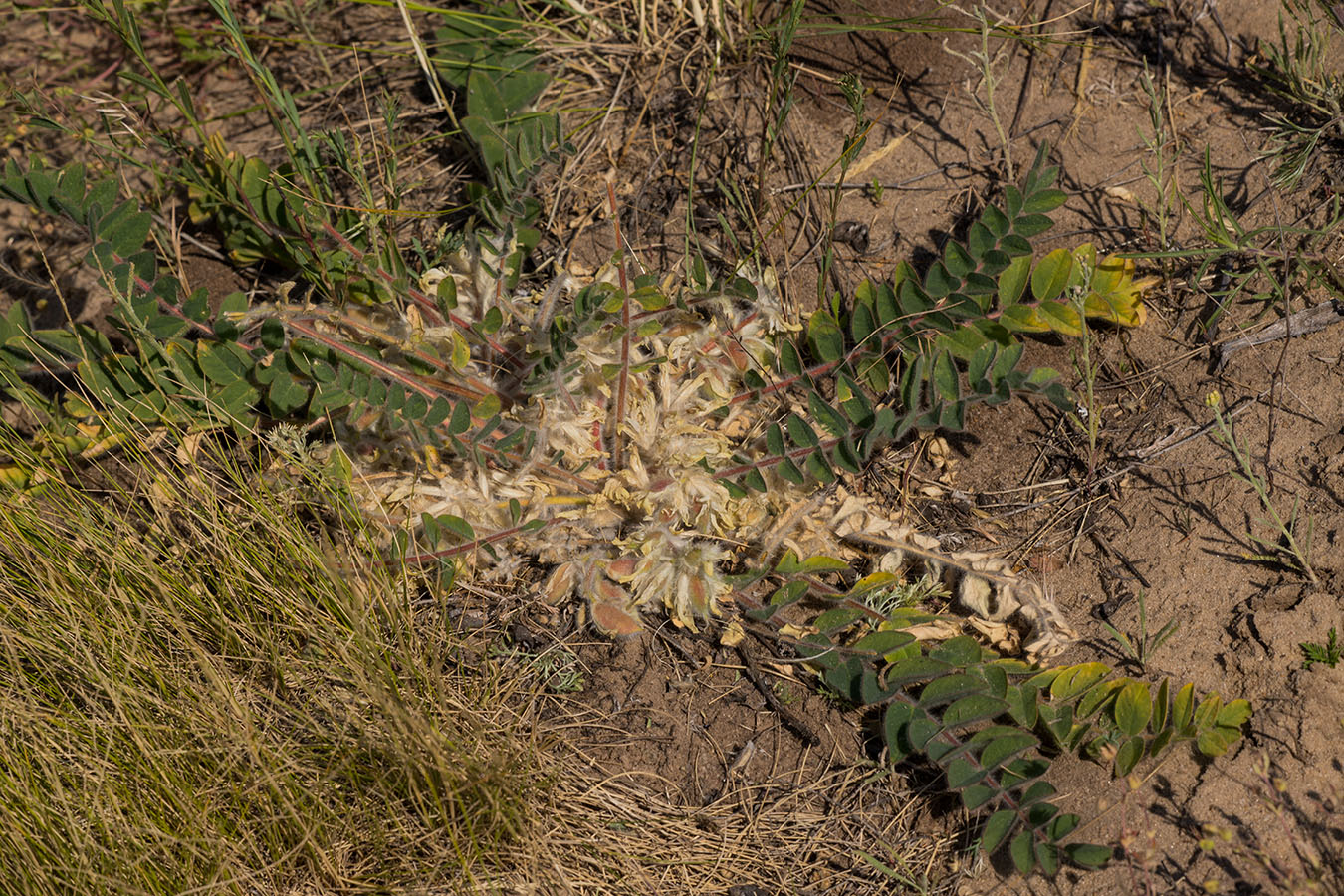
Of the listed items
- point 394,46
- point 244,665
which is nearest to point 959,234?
point 394,46

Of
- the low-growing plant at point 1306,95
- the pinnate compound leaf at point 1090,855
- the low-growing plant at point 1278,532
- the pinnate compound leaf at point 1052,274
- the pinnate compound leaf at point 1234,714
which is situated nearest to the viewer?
the pinnate compound leaf at point 1090,855

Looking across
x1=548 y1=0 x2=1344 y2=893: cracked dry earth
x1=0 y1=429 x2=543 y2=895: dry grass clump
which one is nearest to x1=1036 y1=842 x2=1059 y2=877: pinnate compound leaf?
x1=548 y1=0 x2=1344 y2=893: cracked dry earth

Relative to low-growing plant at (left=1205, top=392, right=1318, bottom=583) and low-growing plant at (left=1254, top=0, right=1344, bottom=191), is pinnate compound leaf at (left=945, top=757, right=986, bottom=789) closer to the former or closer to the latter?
low-growing plant at (left=1205, top=392, right=1318, bottom=583)

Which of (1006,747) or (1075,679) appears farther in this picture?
(1075,679)

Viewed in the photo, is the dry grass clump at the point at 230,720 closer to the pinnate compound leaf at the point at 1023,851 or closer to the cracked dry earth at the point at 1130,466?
the cracked dry earth at the point at 1130,466

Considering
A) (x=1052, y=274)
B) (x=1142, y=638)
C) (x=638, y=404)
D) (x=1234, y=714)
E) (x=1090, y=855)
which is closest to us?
(x=1090, y=855)

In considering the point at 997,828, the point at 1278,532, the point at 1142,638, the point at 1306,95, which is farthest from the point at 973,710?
the point at 1306,95

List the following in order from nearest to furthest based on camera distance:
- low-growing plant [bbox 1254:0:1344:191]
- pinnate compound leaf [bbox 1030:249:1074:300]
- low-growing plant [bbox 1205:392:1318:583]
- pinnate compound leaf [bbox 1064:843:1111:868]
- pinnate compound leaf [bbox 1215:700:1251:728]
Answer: pinnate compound leaf [bbox 1064:843:1111:868] → pinnate compound leaf [bbox 1215:700:1251:728] → low-growing plant [bbox 1205:392:1318:583] → pinnate compound leaf [bbox 1030:249:1074:300] → low-growing plant [bbox 1254:0:1344:191]

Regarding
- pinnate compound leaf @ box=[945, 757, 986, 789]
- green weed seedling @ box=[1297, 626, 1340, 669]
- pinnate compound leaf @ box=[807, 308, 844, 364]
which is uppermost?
pinnate compound leaf @ box=[807, 308, 844, 364]

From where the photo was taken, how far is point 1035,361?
7.80 feet

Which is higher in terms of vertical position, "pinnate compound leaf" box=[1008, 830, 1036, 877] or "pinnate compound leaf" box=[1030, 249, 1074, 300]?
"pinnate compound leaf" box=[1030, 249, 1074, 300]

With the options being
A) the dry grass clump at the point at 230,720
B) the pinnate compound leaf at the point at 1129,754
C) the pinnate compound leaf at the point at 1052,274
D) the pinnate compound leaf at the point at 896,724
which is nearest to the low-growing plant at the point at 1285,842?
the pinnate compound leaf at the point at 1129,754

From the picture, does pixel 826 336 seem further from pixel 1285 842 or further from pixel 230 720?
pixel 230 720

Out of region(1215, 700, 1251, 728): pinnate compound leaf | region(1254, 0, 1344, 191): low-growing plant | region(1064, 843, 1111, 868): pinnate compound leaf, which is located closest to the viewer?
region(1064, 843, 1111, 868): pinnate compound leaf
